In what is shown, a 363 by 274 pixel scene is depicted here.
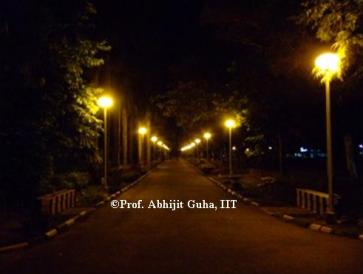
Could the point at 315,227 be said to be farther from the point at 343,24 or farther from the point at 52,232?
the point at 52,232

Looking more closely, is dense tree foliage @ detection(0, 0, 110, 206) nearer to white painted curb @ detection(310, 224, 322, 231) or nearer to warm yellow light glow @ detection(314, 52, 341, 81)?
warm yellow light glow @ detection(314, 52, 341, 81)

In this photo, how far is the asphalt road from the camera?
34.8ft

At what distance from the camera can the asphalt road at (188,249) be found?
34.8 ft

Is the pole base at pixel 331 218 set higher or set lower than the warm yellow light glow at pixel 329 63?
lower

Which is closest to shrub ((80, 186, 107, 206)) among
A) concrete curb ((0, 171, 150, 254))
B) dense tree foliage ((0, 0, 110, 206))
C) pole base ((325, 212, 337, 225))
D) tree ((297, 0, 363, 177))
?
concrete curb ((0, 171, 150, 254))

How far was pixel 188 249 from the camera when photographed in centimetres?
1270

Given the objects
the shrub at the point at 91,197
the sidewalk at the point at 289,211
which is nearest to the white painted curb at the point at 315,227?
the sidewalk at the point at 289,211

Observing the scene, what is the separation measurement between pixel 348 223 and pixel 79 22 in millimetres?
13017

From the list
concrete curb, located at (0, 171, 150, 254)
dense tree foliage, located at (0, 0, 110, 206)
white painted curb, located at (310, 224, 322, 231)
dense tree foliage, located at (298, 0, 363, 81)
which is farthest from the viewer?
dense tree foliage, located at (0, 0, 110, 206)

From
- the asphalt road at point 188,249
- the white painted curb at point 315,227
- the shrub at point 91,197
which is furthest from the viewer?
the shrub at point 91,197

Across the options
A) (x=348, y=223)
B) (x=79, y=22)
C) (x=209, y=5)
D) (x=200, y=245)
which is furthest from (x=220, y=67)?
(x=200, y=245)

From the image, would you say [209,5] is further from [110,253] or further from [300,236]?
[110,253]

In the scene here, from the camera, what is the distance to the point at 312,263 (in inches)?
435

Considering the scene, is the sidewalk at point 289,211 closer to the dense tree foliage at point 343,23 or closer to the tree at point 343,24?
the tree at point 343,24
